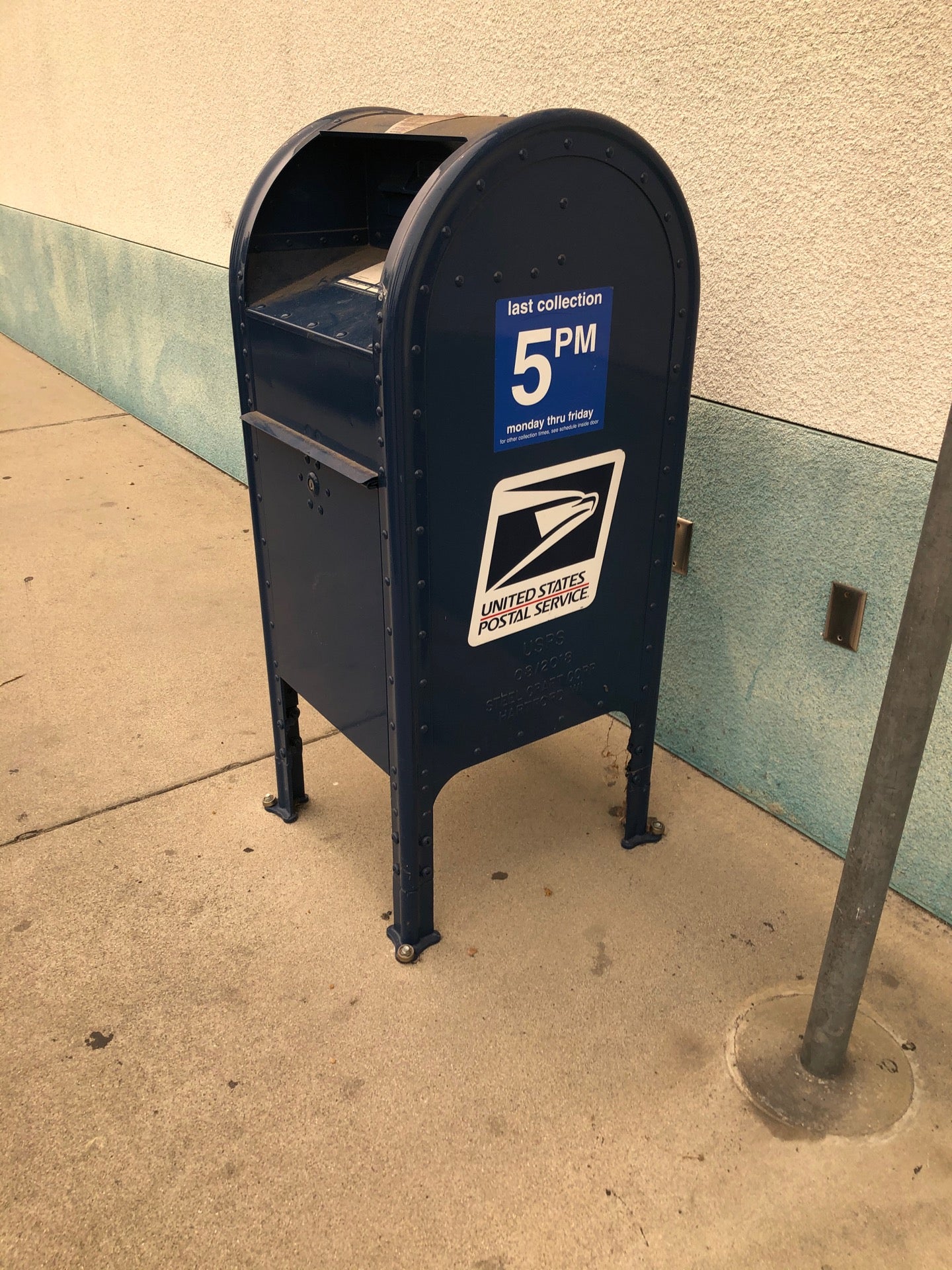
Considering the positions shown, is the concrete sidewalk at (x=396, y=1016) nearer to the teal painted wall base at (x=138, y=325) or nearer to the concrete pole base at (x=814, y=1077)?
the concrete pole base at (x=814, y=1077)

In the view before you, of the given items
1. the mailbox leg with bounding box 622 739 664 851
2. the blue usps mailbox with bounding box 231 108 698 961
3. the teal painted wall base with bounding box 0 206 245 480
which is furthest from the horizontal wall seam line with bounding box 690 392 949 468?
the teal painted wall base with bounding box 0 206 245 480

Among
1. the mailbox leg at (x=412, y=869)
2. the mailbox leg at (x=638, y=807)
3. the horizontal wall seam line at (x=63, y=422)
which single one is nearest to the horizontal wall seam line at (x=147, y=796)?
the mailbox leg at (x=412, y=869)

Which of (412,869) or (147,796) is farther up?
(412,869)

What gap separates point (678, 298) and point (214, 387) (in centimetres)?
356

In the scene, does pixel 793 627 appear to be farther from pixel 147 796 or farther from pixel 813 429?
pixel 147 796

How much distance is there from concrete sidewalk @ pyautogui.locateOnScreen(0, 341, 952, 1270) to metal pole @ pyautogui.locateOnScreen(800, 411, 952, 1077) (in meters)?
0.21

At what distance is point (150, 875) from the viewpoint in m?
2.45

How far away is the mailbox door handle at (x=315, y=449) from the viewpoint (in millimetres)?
1820

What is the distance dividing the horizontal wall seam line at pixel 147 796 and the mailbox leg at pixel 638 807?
988 millimetres

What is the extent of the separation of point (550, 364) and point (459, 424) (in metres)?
0.23

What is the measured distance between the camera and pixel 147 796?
274 cm

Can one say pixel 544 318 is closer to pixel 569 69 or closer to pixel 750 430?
pixel 750 430

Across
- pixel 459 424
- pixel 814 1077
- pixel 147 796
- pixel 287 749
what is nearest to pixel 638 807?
pixel 814 1077

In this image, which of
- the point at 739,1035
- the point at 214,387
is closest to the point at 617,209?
the point at 739,1035
